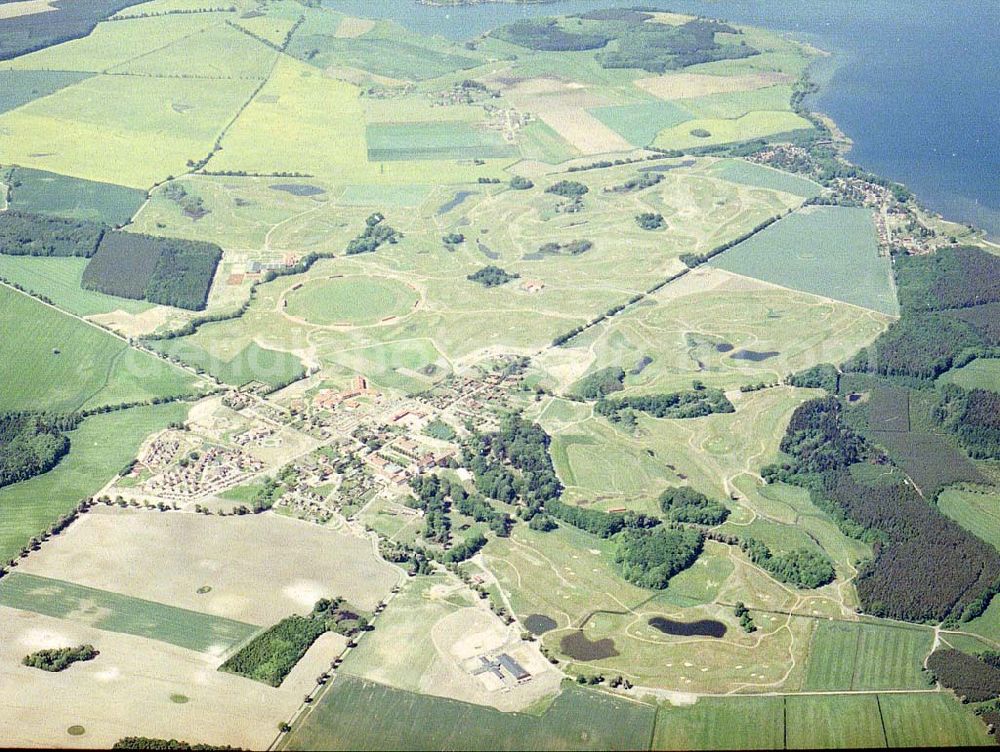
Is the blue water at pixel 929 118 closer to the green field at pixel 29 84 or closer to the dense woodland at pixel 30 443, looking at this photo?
the dense woodland at pixel 30 443

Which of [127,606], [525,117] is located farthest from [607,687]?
[525,117]

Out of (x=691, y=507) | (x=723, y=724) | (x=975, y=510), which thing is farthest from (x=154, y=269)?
(x=723, y=724)

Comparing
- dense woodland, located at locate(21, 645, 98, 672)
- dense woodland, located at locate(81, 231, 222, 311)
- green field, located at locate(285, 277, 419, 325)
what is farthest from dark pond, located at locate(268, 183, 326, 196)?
dense woodland, located at locate(21, 645, 98, 672)

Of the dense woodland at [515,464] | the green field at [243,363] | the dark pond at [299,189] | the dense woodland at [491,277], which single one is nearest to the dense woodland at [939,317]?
the dense woodland at [515,464]

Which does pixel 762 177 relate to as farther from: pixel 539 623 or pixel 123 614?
pixel 123 614

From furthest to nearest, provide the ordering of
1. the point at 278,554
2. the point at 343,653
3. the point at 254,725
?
the point at 278,554 → the point at 343,653 → the point at 254,725

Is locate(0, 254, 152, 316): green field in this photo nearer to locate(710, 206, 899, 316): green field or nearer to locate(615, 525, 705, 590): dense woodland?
locate(615, 525, 705, 590): dense woodland

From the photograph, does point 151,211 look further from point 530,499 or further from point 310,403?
point 530,499
